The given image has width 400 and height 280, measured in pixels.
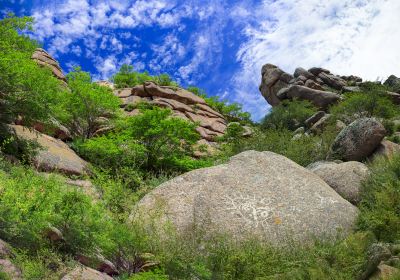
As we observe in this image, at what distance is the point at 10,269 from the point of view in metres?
9.17

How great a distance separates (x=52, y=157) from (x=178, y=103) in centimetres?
1984

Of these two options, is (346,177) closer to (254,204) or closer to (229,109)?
(254,204)

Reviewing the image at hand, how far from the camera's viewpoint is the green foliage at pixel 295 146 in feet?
80.8

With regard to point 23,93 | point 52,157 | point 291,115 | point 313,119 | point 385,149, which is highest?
point 291,115

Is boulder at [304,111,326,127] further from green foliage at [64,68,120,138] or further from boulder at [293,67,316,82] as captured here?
boulder at [293,67,316,82]

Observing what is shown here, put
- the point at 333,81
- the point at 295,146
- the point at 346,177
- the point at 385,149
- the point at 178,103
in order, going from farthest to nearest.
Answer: the point at 333,81 < the point at 178,103 < the point at 295,146 < the point at 385,149 < the point at 346,177


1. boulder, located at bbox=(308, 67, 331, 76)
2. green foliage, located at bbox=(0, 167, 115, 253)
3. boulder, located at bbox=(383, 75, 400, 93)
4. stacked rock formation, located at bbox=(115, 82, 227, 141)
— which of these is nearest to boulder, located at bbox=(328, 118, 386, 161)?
stacked rock formation, located at bbox=(115, 82, 227, 141)

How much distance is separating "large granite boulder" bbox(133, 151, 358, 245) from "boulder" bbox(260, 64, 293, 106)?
3707 centimetres

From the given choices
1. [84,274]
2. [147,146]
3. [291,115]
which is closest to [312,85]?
[291,115]

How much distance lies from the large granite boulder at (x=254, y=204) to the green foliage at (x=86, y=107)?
12814 millimetres

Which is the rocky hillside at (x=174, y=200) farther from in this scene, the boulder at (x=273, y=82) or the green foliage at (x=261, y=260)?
the boulder at (x=273, y=82)

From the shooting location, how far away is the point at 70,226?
36.7ft

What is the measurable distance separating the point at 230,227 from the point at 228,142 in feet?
60.2

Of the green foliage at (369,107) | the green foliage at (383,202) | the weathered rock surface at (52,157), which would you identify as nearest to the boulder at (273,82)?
the green foliage at (369,107)
